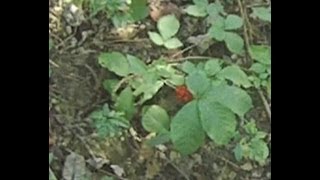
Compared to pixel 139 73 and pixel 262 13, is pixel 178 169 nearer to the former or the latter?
pixel 139 73

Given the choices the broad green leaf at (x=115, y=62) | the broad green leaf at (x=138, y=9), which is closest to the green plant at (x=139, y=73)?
the broad green leaf at (x=115, y=62)

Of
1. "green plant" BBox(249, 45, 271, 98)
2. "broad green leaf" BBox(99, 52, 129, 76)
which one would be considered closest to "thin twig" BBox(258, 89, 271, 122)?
"green plant" BBox(249, 45, 271, 98)

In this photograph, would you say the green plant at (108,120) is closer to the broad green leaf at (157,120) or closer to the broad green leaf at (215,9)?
the broad green leaf at (157,120)

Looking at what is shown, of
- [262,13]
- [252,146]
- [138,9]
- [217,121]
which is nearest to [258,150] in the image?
[252,146]

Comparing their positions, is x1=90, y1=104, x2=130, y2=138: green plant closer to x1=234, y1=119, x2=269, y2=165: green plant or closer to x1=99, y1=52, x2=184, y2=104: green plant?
x1=99, y1=52, x2=184, y2=104: green plant

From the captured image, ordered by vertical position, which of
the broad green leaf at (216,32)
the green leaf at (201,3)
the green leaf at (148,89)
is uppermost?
the green leaf at (201,3)
